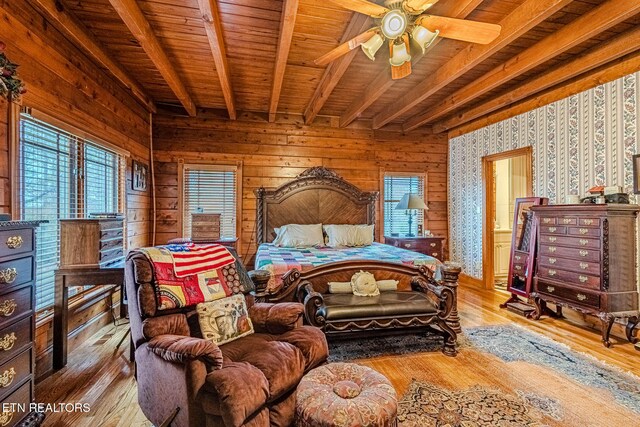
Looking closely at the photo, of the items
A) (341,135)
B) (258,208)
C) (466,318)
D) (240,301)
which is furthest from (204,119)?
(466,318)

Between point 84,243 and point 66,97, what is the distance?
4.22 ft

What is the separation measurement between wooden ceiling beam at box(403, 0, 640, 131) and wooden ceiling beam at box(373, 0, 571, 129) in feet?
1.77

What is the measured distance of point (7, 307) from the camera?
1.53 meters

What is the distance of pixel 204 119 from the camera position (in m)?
4.93

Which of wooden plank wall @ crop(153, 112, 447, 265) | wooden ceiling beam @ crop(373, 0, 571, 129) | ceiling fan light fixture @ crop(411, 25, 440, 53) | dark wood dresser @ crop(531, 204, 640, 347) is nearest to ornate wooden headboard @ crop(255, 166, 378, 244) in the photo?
wooden plank wall @ crop(153, 112, 447, 265)

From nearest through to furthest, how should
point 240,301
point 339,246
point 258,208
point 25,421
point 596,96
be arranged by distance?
point 25,421 < point 240,301 < point 596,96 < point 339,246 < point 258,208

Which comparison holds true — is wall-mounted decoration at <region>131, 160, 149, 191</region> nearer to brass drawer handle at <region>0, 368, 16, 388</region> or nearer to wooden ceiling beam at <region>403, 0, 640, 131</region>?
brass drawer handle at <region>0, 368, 16, 388</region>

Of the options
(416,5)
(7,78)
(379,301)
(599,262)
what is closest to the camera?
(7,78)

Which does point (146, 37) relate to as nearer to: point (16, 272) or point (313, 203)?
point (16, 272)

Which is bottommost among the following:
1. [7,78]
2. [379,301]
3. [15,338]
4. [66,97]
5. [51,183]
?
[379,301]

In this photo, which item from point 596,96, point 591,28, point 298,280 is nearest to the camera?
point 591,28

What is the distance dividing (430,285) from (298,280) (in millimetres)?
1275

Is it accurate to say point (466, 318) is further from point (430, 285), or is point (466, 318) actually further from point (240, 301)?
point (240, 301)

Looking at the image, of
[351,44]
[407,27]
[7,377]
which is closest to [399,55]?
[407,27]
